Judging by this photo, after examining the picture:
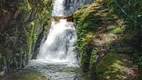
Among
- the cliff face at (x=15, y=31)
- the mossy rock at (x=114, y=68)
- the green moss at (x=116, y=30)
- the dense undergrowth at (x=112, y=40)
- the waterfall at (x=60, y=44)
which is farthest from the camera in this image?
the waterfall at (x=60, y=44)

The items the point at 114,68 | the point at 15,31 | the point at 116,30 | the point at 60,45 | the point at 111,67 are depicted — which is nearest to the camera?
the point at 114,68

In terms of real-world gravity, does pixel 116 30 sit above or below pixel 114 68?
above

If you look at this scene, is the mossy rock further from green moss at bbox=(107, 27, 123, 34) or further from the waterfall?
the waterfall

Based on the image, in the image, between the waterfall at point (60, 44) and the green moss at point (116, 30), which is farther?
the waterfall at point (60, 44)

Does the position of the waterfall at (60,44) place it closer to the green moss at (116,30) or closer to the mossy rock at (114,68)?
the green moss at (116,30)

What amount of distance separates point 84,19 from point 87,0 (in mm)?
12451

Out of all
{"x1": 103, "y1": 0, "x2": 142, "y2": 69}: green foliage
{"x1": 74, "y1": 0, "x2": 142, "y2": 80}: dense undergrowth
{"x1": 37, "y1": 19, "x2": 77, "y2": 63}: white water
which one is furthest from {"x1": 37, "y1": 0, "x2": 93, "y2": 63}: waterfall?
{"x1": 103, "y1": 0, "x2": 142, "y2": 69}: green foliage

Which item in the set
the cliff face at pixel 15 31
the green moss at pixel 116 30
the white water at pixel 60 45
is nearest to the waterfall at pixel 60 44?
the white water at pixel 60 45

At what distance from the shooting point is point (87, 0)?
26.0 meters

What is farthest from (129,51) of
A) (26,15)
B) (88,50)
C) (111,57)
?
(26,15)

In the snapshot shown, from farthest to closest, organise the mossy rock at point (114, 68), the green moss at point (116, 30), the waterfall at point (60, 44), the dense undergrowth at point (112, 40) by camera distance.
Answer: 1. the waterfall at point (60, 44)
2. the green moss at point (116, 30)
3. the dense undergrowth at point (112, 40)
4. the mossy rock at point (114, 68)

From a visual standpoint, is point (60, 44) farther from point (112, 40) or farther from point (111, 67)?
point (111, 67)

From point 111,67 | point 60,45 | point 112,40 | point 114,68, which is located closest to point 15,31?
point 112,40

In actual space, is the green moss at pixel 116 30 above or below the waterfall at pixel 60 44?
above
